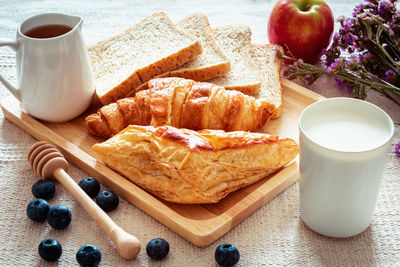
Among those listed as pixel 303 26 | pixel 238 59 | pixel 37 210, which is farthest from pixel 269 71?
pixel 37 210

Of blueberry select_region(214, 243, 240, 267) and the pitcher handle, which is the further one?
the pitcher handle

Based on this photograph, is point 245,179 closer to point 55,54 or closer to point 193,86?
point 193,86

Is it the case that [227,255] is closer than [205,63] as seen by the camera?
Yes

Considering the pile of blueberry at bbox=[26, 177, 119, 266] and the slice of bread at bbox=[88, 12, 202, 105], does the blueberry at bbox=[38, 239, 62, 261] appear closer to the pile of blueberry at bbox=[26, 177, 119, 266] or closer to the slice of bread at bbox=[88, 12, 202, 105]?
the pile of blueberry at bbox=[26, 177, 119, 266]

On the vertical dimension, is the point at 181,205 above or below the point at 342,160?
below

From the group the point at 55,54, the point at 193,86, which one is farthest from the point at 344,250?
the point at 55,54

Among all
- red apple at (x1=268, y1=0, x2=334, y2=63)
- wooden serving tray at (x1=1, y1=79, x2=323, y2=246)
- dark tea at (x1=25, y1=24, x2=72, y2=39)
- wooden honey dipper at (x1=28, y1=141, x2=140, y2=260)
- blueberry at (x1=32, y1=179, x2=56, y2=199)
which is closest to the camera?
wooden honey dipper at (x1=28, y1=141, x2=140, y2=260)

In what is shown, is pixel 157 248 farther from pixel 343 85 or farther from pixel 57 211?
pixel 343 85

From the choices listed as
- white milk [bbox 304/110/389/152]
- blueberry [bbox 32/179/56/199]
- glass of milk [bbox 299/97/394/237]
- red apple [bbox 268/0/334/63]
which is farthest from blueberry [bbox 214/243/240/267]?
red apple [bbox 268/0/334/63]
